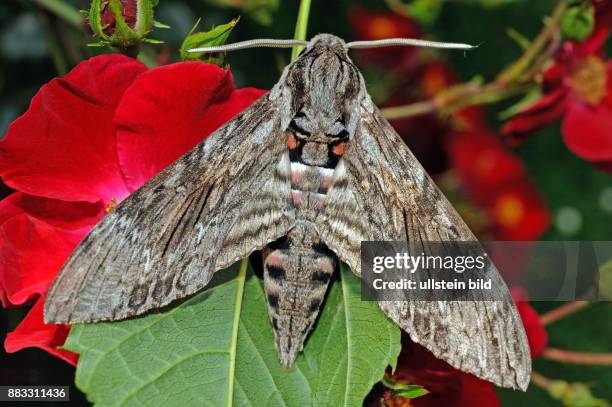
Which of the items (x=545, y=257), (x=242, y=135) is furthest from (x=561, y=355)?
(x=242, y=135)

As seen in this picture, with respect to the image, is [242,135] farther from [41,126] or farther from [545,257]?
[545,257]

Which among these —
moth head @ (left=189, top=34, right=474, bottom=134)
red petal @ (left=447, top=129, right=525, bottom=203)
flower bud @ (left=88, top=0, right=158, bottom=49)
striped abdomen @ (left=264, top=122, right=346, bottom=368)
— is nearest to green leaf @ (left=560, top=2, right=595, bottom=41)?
red petal @ (left=447, top=129, right=525, bottom=203)

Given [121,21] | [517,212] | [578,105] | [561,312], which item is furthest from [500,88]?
[121,21]

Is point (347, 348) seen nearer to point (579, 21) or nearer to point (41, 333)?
point (41, 333)

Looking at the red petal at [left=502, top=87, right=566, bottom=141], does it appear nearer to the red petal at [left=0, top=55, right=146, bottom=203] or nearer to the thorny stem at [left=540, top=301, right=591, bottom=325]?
the thorny stem at [left=540, top=301, right=591, bottom=325]

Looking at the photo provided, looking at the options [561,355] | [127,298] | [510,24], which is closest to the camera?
[127,298]

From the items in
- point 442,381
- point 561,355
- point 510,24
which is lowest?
point 442,381

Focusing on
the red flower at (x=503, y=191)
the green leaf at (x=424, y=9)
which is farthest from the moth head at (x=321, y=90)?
the red flower at (x=503, y=191)

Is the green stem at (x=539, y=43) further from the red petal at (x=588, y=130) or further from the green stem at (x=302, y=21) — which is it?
the green stem at (x=302, y=21)
